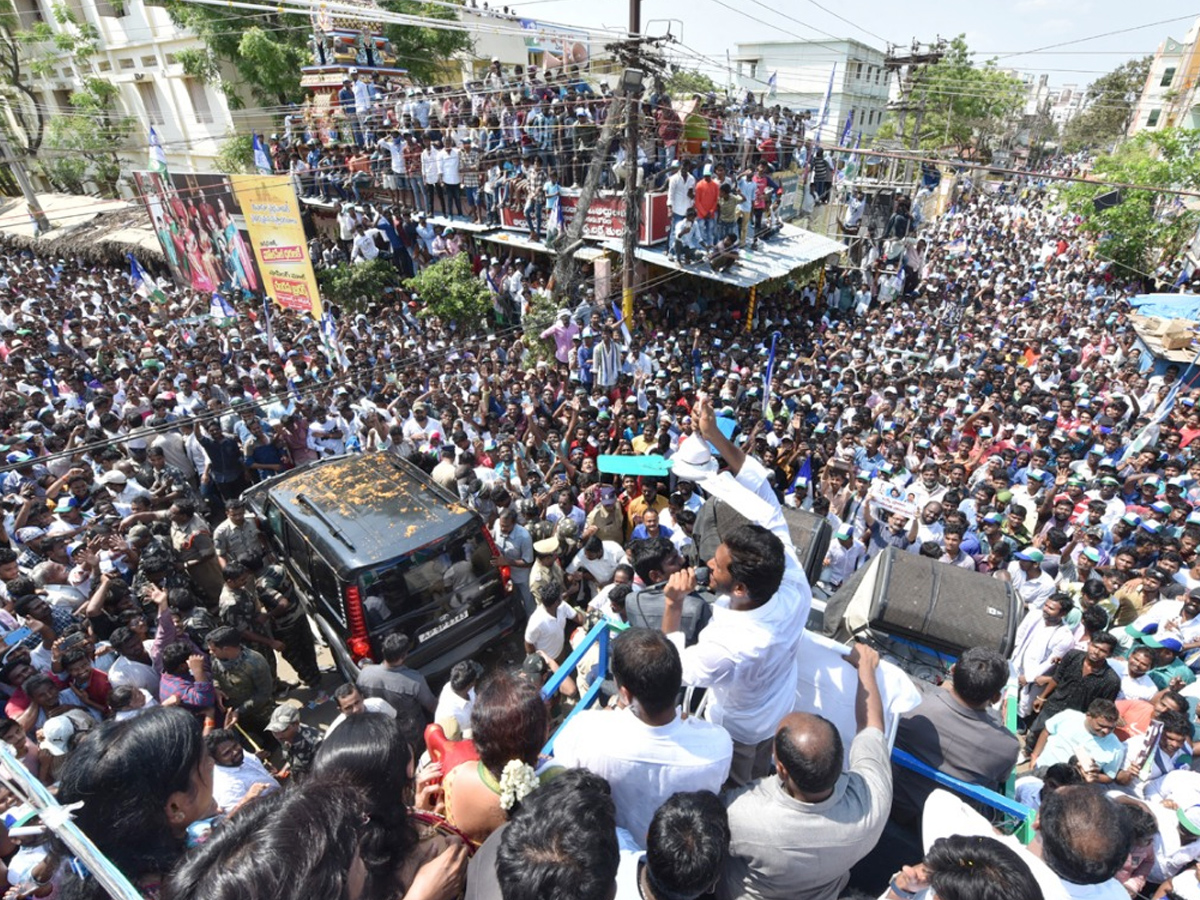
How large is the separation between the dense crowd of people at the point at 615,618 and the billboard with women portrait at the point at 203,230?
2.05 m

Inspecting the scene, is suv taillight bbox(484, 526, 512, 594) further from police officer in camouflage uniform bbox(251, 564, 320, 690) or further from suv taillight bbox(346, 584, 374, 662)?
police officer in camouflage uniform bbox(251, 564, 320, 690)

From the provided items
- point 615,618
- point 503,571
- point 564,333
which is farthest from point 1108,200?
point 615,618

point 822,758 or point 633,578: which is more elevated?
point 822,758

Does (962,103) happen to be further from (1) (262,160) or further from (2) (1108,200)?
(1) (262,160)

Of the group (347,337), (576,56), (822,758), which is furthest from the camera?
(576,56)

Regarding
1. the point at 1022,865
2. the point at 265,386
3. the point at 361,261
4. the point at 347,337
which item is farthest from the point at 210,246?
the point at 1022,865

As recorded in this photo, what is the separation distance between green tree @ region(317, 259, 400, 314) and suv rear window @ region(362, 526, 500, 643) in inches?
508

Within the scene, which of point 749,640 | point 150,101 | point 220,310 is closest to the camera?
point 749,640

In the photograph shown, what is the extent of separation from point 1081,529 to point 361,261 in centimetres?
1579

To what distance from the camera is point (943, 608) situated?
313 cm

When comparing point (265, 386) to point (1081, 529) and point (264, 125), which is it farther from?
point (264, 125)

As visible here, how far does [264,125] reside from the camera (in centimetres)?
2788

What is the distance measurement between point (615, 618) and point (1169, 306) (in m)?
16.0

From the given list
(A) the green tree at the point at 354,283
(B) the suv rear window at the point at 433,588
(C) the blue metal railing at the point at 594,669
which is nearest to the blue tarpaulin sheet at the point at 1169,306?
(B) the suv rear window at the point at 433,588
